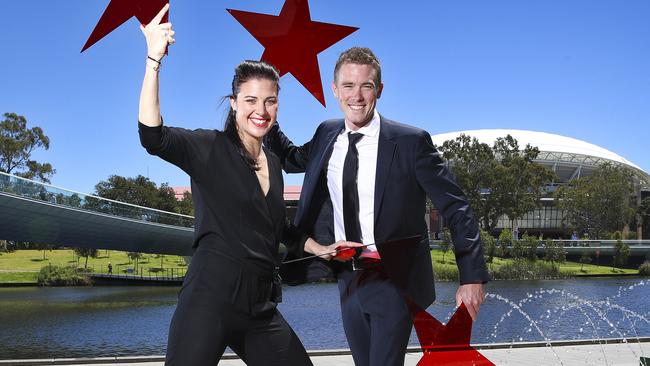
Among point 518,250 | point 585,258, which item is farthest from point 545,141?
point 518,250

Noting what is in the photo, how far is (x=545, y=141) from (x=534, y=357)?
323 feet

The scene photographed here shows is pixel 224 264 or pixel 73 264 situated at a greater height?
pixel 224 264

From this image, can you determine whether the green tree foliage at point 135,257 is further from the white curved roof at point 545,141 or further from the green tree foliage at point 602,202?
the white curved roof at point 545,141

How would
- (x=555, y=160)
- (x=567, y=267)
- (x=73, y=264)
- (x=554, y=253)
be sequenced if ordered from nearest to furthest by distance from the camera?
(x=73, y=264) → (x=554, y=253) → (x=567, y=267) → (x=555, y=160)

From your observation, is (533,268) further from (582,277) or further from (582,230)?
(582,230)

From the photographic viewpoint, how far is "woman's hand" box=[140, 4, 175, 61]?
307 cm

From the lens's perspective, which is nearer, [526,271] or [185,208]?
[526,271]

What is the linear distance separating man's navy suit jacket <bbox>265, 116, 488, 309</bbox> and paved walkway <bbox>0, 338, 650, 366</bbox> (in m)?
5.87

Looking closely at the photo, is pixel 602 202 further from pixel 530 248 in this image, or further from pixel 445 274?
pixel 445 274

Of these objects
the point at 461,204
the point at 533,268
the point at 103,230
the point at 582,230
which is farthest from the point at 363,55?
the point at 582,230

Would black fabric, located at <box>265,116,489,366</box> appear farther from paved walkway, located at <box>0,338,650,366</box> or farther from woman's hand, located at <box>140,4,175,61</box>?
paved walkway, located at <box>0,338,650,366</box>

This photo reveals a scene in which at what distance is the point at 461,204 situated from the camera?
12.5ft

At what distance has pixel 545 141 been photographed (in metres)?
104

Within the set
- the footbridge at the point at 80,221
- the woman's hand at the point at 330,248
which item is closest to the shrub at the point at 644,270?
the footbridge at the point at 80,221
